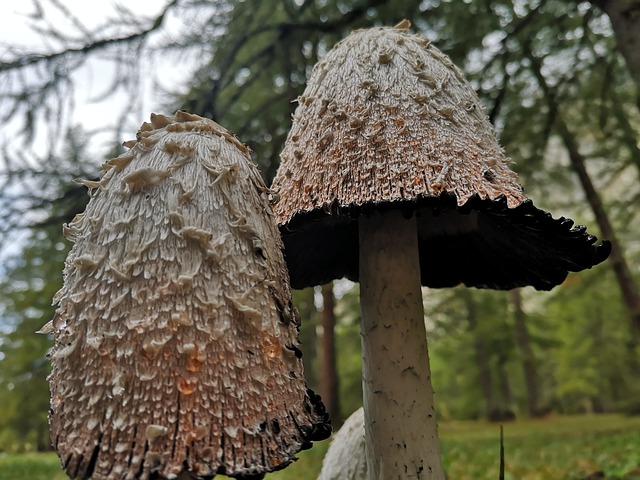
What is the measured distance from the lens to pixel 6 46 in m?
3.95

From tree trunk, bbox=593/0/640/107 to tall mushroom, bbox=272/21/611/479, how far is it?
6.16 ft

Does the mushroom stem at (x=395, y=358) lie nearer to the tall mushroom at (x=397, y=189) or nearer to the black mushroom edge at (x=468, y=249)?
the tall mushroom at (x=397, y=189)

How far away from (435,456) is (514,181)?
100 centimetres

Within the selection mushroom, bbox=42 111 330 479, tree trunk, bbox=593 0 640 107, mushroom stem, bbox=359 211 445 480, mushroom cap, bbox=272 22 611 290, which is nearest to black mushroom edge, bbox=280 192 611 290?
mushroom cap, bbox=272 22 611 290

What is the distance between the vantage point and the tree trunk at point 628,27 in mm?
3127

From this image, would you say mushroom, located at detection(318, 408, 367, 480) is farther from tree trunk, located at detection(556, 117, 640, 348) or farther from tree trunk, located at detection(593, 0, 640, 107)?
tree trunk, located at detection(556, 117, 640, 348)

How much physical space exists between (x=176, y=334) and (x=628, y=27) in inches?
134

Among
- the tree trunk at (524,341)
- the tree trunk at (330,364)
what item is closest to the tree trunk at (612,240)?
the tree trunk at (330,364)

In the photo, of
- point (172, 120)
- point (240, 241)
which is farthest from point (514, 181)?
point (172, 120)

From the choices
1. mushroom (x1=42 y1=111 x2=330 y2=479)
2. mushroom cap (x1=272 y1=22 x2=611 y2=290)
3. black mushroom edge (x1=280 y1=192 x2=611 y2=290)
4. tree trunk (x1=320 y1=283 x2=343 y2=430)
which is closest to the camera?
mushroom (x1=42 y1=111 x2=330 y2=479)

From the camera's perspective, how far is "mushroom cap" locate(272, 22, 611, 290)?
147 cm

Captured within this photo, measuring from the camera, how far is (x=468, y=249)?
2.50m

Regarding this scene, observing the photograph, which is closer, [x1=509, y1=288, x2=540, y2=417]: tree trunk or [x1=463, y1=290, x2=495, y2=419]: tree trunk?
[x1=509, y1=288, x2=540, y2=417]: tree trunk

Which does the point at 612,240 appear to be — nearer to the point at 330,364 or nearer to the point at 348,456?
the point at 330,364
